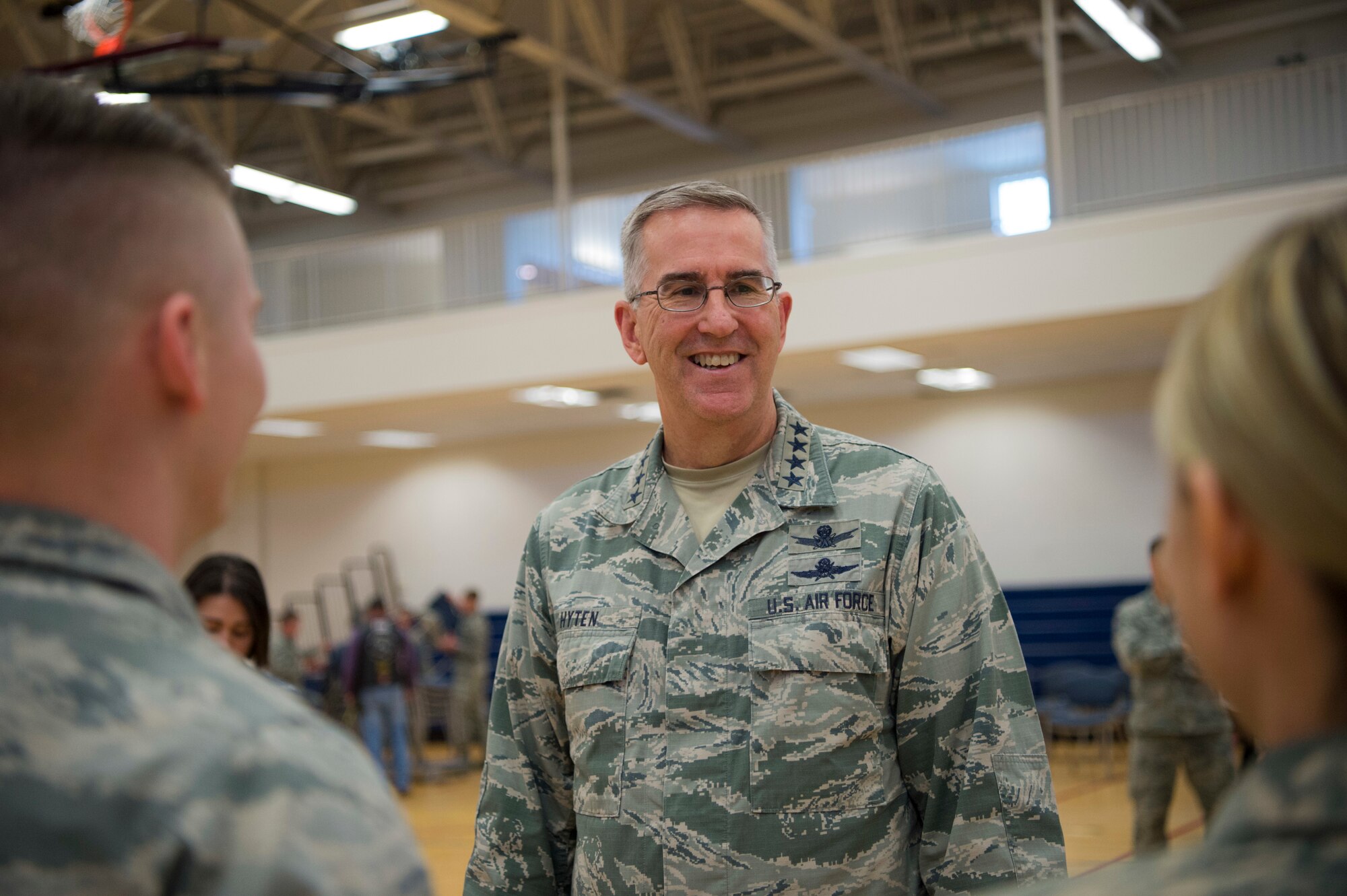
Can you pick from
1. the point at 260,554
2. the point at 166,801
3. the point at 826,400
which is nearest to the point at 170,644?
the point at 166,801

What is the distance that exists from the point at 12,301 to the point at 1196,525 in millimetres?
839

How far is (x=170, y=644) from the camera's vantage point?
2.73 feet

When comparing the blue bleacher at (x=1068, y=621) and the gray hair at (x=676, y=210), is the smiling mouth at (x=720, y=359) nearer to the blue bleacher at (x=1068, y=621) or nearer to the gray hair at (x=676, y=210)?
the gray hair at (x=676, y=210)

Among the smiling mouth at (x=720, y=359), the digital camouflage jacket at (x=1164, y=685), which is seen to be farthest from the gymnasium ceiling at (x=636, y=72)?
the smiling mouth at (x=720, y=359)

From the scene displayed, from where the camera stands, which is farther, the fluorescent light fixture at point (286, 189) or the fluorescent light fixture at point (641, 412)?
the fluorescent light fixture at point (641, 412)

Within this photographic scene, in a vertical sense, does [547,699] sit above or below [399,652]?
above

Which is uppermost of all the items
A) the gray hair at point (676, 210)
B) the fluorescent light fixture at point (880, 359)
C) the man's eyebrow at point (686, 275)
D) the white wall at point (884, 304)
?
the white wall at point (884, 304)

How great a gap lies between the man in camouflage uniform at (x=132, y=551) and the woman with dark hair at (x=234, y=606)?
2.31 metres

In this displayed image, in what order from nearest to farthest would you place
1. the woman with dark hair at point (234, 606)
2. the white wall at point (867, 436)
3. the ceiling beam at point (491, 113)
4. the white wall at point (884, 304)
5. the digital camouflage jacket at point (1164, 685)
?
1. the woman with dark hair at point (234, 606)
2. the digital camouflage jacket at point (1164, 685)
3. the white wall at point (884, 304)
4. the white wall at point (867, 436)
5. the ceiling beam at point (491, 113)

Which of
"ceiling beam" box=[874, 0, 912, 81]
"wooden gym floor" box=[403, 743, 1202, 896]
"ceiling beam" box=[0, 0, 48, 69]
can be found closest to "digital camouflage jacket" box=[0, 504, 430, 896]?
"wooden gym floor" box=[403, 743, 1202, 896]

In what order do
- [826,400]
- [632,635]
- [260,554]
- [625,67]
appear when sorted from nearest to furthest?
[632,635] → [625,67] → [826,400] → [260,554]

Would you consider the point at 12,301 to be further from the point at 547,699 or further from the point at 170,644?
the point at 547,699

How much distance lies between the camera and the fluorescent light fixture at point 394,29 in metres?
9.02

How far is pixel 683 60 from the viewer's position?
1503cm
